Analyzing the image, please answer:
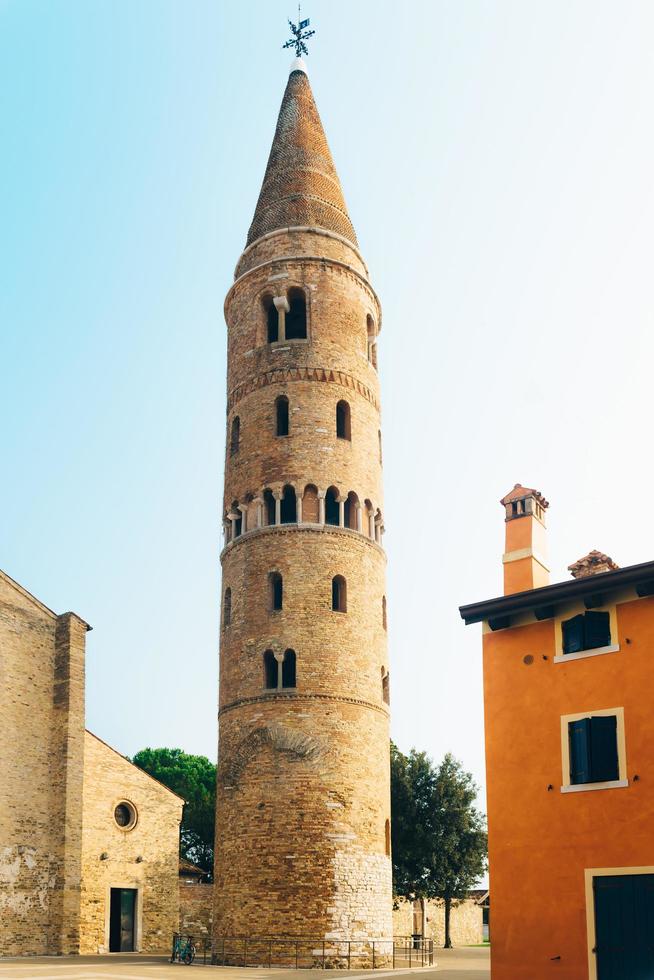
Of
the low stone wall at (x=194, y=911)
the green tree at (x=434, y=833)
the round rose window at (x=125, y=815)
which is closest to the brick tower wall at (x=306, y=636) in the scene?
the round rose window at (x=125, y=815)

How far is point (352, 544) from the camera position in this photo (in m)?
33.1

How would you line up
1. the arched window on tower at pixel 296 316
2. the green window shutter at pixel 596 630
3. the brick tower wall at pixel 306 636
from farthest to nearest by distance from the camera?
the arched window on tower at pixel 296 316 < the brick tower wall at pixel 306 636 < the green window shutter at pixel 596 630

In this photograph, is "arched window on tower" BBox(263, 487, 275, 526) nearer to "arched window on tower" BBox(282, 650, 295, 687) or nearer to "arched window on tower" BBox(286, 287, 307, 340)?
"arched window on tower" BBox(282, 650, 295, 687)

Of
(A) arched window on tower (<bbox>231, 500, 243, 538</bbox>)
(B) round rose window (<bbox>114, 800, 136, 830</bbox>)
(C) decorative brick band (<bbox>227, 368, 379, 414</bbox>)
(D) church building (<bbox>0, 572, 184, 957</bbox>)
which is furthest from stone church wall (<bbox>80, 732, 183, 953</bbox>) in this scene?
(C) decorative brick band (<bbox>227, 368, 379, 414</bbox>)

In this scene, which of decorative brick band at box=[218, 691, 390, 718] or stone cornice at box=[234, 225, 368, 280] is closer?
decorative brick band at box=[218, 691, 390, 718]

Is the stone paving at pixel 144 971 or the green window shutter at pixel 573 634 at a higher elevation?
the green window shutter at pixel 573 634

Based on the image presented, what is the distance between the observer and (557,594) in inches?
785

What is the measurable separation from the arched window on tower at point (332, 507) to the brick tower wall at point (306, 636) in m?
0.22

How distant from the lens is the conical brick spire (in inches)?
1476

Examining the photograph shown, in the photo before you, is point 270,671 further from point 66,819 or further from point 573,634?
point 573,634

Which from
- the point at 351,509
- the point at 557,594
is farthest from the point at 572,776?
the point at 351,509

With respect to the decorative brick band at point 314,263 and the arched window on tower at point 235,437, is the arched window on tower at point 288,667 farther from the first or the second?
the decorative brick band at point 314,263

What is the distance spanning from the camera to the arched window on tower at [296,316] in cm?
3594

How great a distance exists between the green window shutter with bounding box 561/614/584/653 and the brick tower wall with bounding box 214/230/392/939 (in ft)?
39.9
